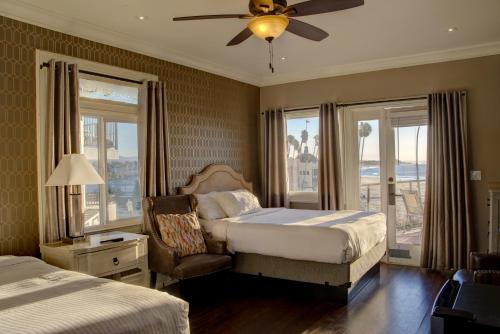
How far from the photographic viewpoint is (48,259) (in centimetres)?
334

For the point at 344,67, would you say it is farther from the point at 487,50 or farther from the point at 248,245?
the point at 248,245

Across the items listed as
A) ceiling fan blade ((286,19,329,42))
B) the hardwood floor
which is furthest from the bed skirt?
ceiling fan blade ((286,19,329,42))

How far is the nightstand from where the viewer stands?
10.5 feet

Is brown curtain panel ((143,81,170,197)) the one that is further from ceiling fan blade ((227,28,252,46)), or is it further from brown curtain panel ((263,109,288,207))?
brown curtain panel ((263,109,288,207))

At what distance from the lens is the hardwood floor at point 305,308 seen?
3369 mm

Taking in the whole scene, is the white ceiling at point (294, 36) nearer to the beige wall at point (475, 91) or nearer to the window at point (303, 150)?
the beige wall at point (475, 91)

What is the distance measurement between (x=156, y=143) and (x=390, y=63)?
3192 millimetres

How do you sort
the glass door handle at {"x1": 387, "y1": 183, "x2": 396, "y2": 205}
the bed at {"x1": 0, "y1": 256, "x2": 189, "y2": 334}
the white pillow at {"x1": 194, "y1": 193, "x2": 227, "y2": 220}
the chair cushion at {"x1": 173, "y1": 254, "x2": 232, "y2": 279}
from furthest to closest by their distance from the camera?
1. the glass door handle at {"x1": 387, "y1": 183, "x2": 396, "y2": 205}
2. the white pillow at {"x1": 194, "y1": 193, "x2": 227, "y2": 220}
3. the chair cushion at {"x1": 173, "y1": 254, "x2": 232, "y2": 279}
4. the bed at {"x1": 0, "y1": 256, "x2": 189, "y2": 334}

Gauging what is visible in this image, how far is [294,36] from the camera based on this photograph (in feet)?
14.3

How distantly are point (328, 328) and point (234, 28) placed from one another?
2.89 metres

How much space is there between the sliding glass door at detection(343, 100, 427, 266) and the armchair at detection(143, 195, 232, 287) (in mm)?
2365

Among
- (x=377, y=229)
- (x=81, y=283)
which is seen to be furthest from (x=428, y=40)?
(x=81, y=283)

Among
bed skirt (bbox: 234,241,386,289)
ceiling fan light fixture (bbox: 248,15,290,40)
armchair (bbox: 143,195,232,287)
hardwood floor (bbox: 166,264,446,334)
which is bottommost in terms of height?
hardwood floor (bbox: 166,264,446,334)

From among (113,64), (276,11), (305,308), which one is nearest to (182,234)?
(305,308)
